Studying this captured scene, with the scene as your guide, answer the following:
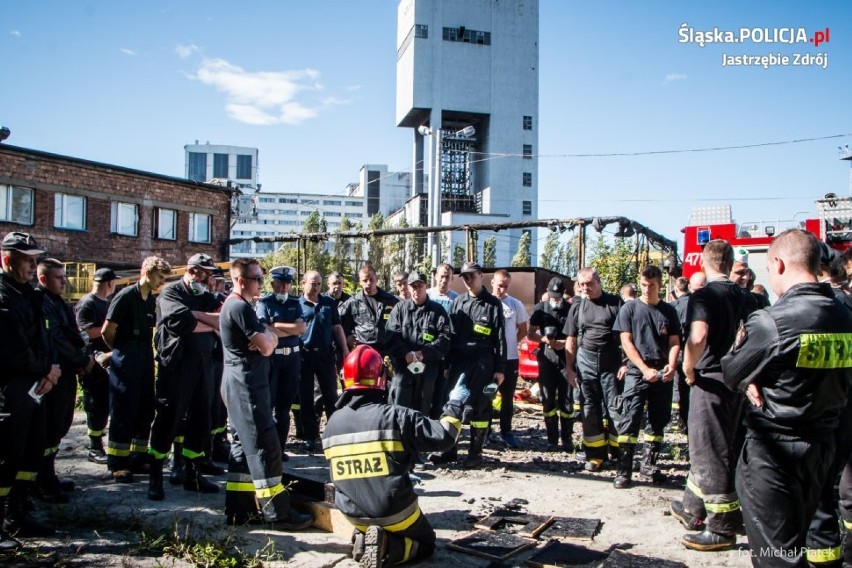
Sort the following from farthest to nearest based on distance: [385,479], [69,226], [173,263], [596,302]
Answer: [173,263]
[69,226]
[596,302]
[385,479]

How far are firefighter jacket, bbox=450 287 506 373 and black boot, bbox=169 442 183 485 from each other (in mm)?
3145

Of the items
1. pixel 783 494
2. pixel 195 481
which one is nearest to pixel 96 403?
pixel 195 481

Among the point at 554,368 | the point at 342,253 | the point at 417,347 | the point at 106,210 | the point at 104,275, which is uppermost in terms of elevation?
the point at 342,253

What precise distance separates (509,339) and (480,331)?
1.21m

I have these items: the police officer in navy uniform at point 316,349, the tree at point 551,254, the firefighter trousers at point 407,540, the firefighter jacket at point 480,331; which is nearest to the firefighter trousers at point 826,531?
the firefighter trousers at point 407,540

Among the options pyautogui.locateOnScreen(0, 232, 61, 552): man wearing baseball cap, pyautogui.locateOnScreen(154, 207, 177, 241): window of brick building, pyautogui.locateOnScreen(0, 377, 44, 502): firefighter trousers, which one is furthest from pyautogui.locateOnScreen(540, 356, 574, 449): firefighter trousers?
pyautogui.locateOnScreen(154, 207, 177, 241): window of brick building

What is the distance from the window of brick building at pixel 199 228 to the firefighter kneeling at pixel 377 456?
29.1 metres

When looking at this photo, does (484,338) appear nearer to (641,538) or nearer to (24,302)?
(641,538)

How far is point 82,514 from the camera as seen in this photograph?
5391mm

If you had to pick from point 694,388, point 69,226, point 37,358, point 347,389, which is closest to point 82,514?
point 37,358

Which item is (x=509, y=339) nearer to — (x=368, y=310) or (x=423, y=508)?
(x=368, y=310)

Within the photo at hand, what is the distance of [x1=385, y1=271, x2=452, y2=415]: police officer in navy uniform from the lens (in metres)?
7.34

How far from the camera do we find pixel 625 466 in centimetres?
636

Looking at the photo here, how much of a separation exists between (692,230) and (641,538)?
9.52 m
